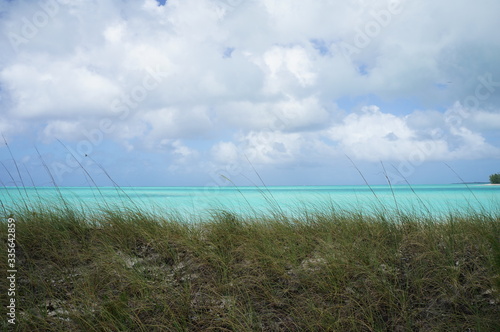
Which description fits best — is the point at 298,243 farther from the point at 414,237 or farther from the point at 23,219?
the point at 23,219

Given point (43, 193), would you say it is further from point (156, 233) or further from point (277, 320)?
point (277, 320)

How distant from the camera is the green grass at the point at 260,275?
128 inches

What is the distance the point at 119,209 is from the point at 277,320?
9.81 feet

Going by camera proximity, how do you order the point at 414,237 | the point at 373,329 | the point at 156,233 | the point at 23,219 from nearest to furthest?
the point at 373,329, the point at 414,237, the point at 156,233, the point at 23,219

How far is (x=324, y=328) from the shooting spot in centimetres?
312

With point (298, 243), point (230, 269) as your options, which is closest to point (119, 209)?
point (230, 269)

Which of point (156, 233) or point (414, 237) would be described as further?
point (156, 233)

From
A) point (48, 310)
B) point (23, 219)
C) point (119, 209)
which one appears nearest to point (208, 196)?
point (119, 209)

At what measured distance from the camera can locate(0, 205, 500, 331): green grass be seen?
10.7 ft

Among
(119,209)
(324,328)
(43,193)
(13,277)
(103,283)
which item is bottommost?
(324,328)

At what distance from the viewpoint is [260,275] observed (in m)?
3.72

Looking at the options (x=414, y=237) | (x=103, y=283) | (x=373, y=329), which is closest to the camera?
(x=373, y=329)

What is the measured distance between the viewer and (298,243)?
450 cm

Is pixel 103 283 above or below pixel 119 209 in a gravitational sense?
below
